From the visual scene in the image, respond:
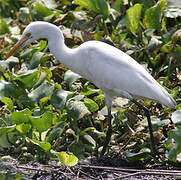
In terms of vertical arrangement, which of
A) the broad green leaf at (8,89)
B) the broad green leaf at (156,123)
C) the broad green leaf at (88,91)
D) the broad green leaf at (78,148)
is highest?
the broad green leaf at (8,89)

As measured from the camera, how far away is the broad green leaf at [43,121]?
14.2 feet

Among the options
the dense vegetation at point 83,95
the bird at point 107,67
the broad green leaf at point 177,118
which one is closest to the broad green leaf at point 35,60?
the dense vegetation at point 83,95

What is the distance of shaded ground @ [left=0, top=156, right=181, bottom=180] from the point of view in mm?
3980

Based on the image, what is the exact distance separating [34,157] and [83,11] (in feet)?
8.56

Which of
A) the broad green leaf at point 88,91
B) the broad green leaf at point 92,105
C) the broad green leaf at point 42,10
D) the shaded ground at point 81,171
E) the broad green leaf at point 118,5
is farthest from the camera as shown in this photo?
the broad green leaf at point 42,10

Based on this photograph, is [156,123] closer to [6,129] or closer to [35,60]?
[6,129]

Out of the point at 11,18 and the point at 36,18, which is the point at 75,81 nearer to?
the point at 36,18

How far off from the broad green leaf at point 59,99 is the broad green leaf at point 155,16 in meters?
1.63

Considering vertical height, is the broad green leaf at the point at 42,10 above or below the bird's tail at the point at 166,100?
above

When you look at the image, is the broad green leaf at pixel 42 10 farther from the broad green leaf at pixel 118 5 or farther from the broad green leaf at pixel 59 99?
the broad green leaf at pixel 59 99

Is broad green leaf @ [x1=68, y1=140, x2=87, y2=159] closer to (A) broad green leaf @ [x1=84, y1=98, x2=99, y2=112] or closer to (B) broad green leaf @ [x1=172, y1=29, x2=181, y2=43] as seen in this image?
(A) broad green leaf @ [x1=84, y1=98, x2=99, y2=112]

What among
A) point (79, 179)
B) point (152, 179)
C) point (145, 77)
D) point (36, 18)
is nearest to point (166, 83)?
point (145, 77)

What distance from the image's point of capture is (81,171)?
4062 mm

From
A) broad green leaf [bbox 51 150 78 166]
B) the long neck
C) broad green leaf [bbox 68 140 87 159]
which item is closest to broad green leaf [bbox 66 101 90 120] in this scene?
broad green leaf [bbox 68 140 87 159]
